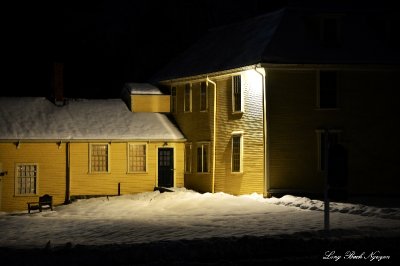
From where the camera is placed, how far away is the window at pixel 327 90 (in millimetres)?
38750

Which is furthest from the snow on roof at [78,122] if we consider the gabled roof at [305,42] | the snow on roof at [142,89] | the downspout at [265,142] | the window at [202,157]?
the downspout at [265,142]

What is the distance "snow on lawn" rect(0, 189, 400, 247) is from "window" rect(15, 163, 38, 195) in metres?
1.97

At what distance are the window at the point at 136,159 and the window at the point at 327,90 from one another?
991 centimetres

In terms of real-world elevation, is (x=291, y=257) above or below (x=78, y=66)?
below

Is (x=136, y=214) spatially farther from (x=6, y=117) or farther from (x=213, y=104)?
(x=6, y=117)

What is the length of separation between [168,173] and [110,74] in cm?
2987

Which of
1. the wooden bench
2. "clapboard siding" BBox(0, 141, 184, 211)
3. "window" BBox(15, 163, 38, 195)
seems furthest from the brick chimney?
the wooden bench

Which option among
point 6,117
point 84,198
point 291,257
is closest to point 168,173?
point 84,198

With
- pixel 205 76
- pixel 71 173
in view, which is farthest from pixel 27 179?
pixel 205 76

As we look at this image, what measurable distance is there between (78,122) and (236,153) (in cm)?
891

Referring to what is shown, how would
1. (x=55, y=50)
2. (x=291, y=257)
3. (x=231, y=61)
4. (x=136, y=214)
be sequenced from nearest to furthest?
(x=291, y=257) < (x=136, y=214) < (x=231, y=61) < (x=55, y=50)

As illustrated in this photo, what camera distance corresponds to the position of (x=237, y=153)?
4038 cm

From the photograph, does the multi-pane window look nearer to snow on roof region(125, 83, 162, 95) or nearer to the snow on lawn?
the snow on lawn

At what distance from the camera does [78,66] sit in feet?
235
